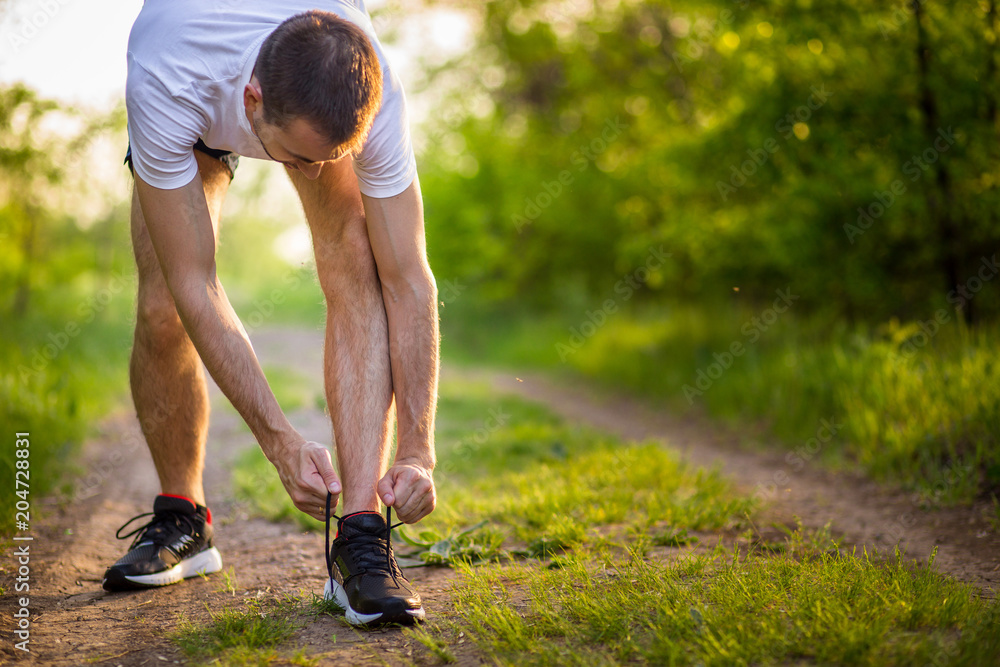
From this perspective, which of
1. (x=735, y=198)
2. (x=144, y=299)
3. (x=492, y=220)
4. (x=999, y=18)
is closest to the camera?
(x=144, y=299)

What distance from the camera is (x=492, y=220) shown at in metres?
11.9

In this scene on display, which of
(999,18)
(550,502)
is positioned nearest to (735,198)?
(999,18)

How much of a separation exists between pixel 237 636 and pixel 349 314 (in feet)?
2.91

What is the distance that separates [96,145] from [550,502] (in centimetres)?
746

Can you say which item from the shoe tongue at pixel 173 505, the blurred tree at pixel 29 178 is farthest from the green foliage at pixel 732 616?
the blurred tree at pixel 29 178

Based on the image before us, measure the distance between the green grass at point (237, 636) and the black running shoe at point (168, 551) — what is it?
1.17ft

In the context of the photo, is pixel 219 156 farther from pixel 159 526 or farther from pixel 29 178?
pixel 29 178

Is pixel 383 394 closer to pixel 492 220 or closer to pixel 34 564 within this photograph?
pixel 34 564

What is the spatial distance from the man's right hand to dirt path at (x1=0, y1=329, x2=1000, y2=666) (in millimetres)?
320

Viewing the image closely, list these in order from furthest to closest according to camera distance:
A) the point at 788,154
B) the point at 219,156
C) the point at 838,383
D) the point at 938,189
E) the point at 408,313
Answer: the point at 788,154, the point at 938,189, the point at 838,383, the point at 219,156, the point at 408,313

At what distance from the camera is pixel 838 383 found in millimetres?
4230

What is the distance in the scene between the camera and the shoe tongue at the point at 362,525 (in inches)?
74.5

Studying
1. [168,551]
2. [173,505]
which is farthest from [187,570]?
[173,505]

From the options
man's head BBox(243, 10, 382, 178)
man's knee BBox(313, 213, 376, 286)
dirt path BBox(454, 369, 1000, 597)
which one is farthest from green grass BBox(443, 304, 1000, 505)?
man's head BBox(243, 10, 382, 178)
